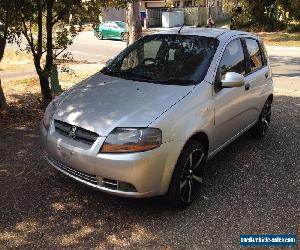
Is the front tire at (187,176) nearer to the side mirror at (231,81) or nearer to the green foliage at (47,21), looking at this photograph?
the side mirror at (231,81)

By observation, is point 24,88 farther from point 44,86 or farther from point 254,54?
point 254,54

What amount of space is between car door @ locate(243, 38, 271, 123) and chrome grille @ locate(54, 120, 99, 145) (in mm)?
2534

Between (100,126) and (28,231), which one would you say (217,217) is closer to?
(100,126)

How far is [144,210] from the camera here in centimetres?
438

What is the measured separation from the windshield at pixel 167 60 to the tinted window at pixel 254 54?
926 millimetres

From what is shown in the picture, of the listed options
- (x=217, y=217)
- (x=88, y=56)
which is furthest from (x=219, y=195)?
(x=88, y=56)

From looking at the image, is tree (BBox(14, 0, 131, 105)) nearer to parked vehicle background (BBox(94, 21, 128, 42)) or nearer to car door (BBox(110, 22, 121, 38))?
parked vehicle background (BBox(94, 21, 128, 42))

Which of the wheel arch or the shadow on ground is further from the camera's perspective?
the wheel arch

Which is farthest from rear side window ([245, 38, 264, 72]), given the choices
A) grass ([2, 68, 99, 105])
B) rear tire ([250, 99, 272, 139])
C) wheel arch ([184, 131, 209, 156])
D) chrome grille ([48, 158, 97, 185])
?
grass ([2, 68, 99, 105])

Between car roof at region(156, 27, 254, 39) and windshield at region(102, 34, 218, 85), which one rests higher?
car roof at region(156, 27, 254, 39)

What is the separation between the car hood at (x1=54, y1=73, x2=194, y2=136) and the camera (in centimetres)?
399

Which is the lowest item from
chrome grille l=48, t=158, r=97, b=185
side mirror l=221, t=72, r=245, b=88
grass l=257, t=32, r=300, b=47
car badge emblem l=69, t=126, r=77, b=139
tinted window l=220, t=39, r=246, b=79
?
grass l=257, t=32, r=300, b=47

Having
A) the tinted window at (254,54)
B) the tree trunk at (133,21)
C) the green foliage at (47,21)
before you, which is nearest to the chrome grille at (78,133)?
the tinted window at (254,54)

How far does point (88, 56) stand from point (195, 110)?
16.1m
